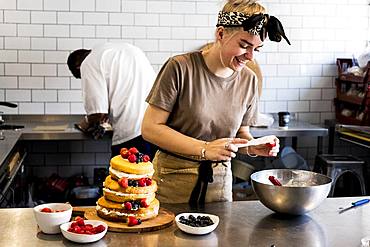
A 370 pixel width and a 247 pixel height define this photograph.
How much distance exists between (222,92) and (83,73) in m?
1.98

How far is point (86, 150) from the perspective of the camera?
561cm

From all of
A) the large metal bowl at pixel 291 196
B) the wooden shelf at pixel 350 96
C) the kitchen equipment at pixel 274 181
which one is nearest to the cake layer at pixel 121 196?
the large metal bowl at pixel 291 196

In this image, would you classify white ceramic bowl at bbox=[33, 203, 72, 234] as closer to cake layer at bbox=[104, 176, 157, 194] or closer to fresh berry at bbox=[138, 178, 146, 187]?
cake layer at bbox=[104, 176, 157, 194]

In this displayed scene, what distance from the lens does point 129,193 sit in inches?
86.7

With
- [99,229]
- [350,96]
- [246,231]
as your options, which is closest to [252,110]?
[246,231]

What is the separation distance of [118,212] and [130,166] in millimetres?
179

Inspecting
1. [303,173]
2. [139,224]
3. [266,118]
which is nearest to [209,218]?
[139,224]

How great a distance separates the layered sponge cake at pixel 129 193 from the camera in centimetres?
220

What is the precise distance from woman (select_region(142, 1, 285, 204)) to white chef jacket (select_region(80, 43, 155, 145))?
166 centimetres

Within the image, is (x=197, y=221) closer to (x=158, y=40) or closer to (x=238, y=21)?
(x=238, y=21)

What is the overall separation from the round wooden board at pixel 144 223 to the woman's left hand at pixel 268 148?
544mm

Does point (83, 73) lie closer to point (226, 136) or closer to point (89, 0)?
point (89, 0)

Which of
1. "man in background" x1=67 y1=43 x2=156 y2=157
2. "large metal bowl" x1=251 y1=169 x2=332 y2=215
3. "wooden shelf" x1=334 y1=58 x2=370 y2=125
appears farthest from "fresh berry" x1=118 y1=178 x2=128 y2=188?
"wooden shelf" x1=334 y1=58 x2=370 y2=125

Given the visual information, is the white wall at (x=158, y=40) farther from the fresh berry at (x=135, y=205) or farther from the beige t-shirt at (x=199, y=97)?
the fresh berry at (x=135, y=205)
